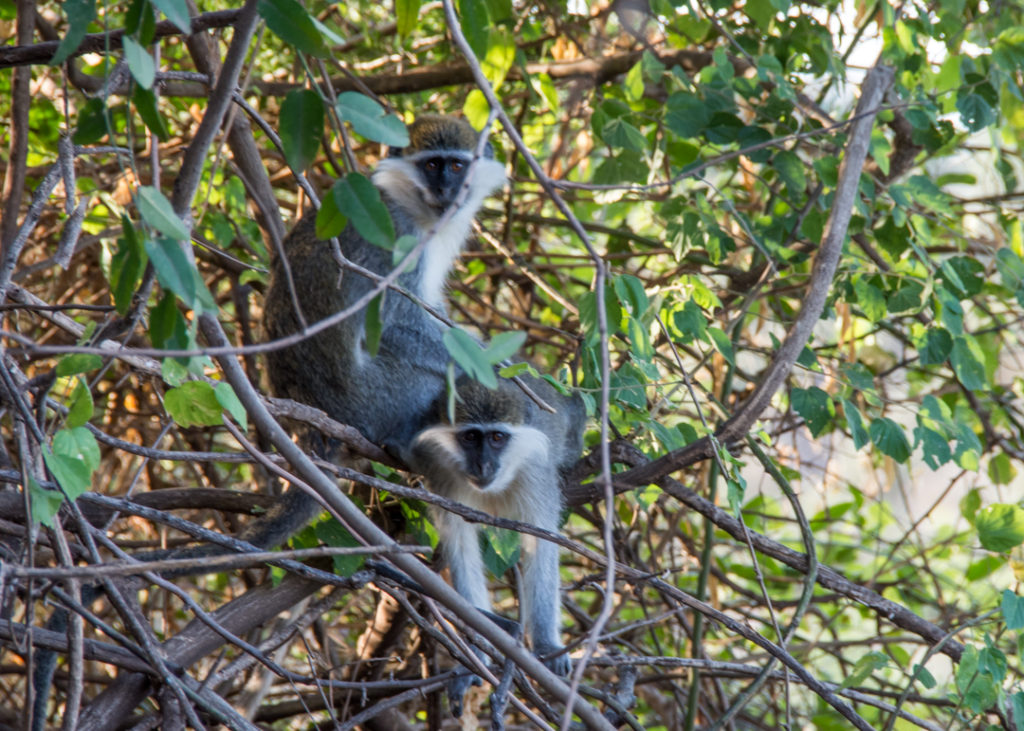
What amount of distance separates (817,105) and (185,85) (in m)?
2.31

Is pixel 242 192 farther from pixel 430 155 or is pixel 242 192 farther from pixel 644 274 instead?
pixel 644 274

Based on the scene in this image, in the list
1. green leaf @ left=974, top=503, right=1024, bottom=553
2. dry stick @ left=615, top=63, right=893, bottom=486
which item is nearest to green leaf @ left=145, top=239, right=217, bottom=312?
dry stick @ left=615, top=63, right=893, bottom=486

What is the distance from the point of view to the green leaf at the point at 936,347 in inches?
115

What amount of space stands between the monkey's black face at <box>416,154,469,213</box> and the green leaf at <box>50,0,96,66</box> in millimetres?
2069

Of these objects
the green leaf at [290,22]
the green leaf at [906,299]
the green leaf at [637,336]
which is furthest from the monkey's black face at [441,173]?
the green leaf at [290,22]

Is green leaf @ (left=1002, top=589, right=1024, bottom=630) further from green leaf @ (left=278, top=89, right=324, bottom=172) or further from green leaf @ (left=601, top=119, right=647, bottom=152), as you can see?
green leaf @ (left=278, top=89, right=324, bottom=172)

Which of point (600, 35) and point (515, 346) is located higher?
point (600, 35)

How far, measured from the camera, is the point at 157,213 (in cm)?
118

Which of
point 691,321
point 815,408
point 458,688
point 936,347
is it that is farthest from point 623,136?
point 458,688

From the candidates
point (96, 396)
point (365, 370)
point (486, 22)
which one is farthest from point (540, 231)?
point (486, 22)

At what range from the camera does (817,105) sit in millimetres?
3715

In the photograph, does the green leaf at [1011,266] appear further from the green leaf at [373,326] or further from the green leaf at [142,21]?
the green leaf at [142,21]

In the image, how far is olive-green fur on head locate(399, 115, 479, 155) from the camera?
11.5ft

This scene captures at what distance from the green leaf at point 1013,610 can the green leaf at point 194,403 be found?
5.68ft
